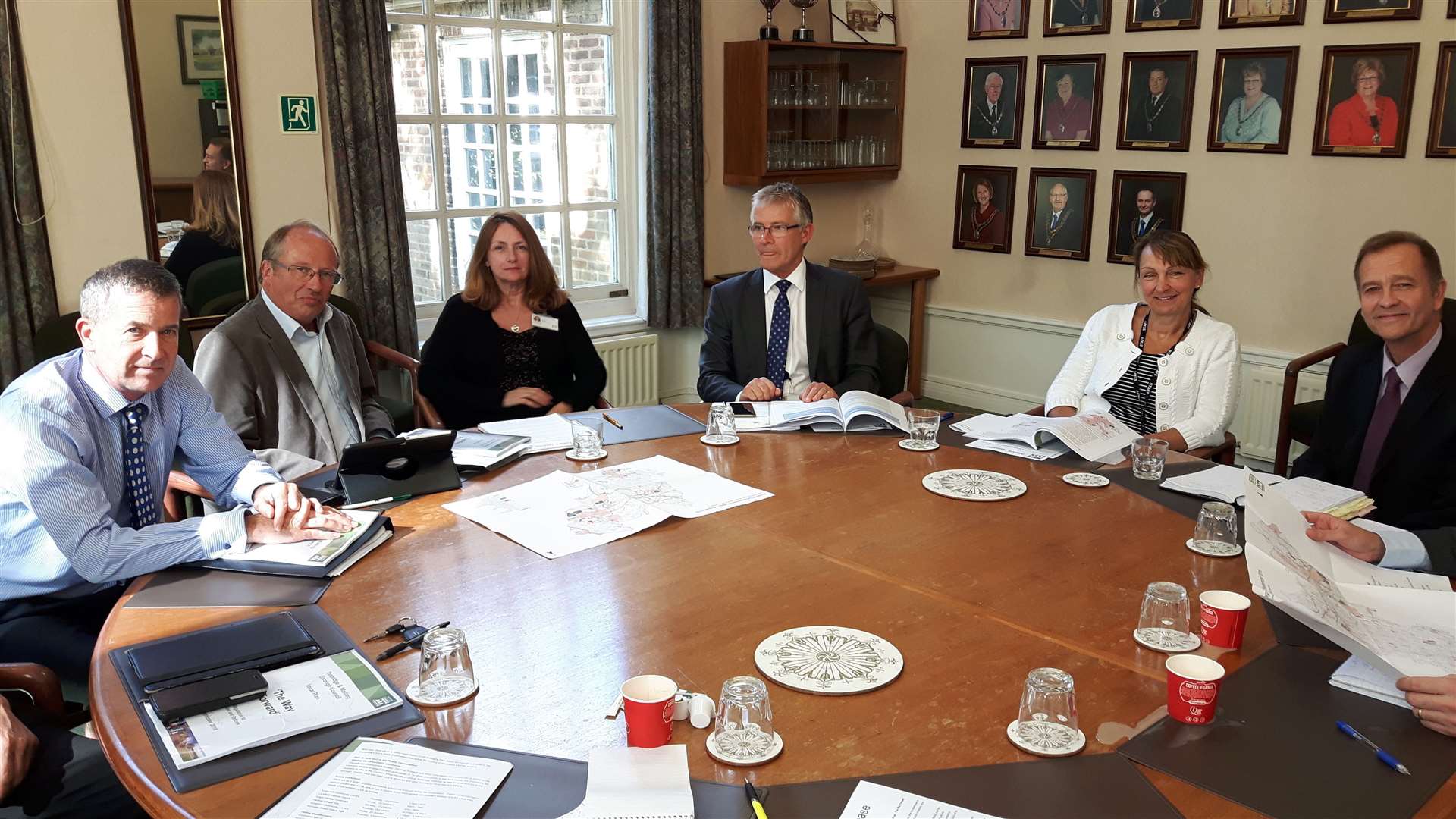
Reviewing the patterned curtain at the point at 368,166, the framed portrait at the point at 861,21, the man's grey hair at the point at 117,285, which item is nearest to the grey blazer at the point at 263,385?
the man's grey hair at the point at 117,285

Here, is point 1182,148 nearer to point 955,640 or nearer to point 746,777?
point 955,640

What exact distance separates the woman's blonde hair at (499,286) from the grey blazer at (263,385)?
22.3 inches

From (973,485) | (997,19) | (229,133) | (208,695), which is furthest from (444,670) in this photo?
(997,19)

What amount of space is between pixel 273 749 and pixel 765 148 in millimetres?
4365

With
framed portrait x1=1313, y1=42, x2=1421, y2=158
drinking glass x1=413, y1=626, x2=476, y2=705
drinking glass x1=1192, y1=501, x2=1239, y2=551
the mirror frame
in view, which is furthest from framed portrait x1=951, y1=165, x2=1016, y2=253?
drinking glass x1=413, y1=626, x2=476, y2=705

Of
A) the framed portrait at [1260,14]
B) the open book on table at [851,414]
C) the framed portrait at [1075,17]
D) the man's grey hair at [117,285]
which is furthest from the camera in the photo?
the framed portrait at [1075,17]

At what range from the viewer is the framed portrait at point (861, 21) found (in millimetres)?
5820

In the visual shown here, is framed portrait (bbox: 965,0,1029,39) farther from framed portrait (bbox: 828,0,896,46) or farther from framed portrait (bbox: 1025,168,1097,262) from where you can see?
framed portrait (bbox: 1025,168,1097,262)

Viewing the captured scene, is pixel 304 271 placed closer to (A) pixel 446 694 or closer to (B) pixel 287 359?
(B) pixel 287 359

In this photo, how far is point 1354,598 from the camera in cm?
175

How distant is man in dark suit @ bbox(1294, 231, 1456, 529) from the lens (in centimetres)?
264

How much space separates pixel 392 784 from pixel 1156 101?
4.91 metres

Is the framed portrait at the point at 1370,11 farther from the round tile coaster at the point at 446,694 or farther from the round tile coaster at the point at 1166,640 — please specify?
the round tile coaster at the point at 446,694

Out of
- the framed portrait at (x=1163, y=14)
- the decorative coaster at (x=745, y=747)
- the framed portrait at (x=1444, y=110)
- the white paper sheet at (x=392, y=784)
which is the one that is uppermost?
the framed portrait at (x=1163, y=14)
